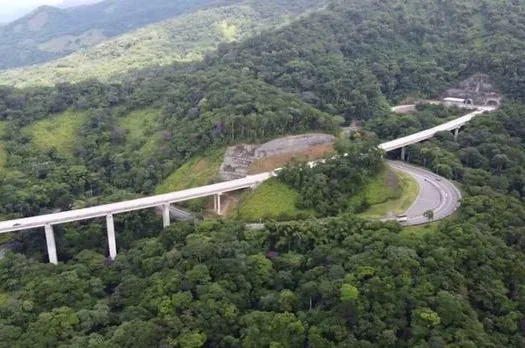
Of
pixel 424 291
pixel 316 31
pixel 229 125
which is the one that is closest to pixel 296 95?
pixel 229 125

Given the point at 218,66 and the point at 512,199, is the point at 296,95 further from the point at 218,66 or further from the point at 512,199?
Answer: the point at 512,199

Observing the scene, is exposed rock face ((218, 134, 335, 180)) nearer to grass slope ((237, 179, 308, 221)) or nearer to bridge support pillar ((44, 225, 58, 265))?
grass slope ((237, 179, 308, 221))

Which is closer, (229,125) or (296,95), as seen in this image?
(229,125)

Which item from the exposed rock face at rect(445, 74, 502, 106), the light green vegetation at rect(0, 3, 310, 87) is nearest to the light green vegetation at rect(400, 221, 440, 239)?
the exposed rock face at rect(445, 74, 502, 106)

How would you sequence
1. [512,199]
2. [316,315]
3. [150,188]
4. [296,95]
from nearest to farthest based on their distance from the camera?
[316,315] < [512,199] < [150,188] < [296,95]

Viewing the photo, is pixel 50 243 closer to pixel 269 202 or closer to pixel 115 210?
pixel 115 210

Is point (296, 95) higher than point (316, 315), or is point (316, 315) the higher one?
point (296, 95)

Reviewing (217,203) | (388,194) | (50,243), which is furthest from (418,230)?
(50,243)
